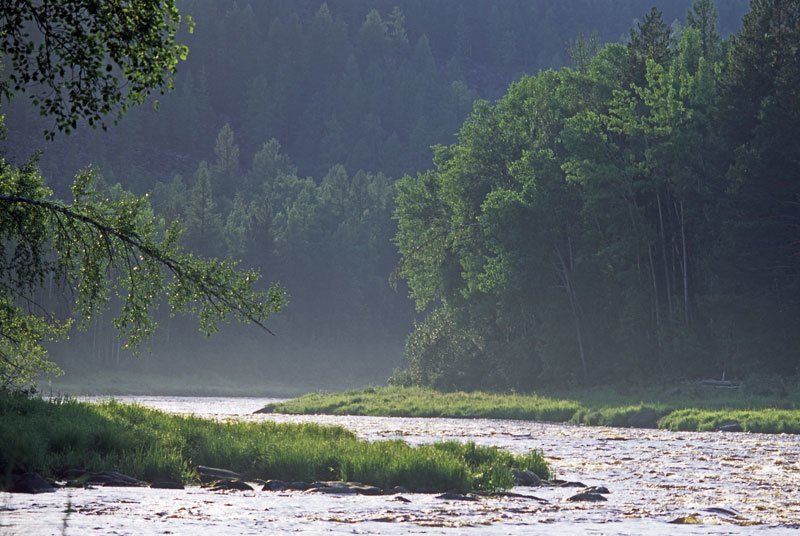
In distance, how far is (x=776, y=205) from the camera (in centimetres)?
5728

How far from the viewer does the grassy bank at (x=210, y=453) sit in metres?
23.4

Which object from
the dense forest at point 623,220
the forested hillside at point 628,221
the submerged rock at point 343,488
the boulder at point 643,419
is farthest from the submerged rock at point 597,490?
the dense forest at point 623,220

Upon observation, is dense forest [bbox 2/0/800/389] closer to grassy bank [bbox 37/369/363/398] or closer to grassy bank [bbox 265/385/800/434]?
grassy bank [bbox 265/385/800/434]

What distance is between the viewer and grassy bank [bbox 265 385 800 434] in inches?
1789

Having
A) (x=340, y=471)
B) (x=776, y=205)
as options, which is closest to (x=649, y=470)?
(x=340, y=471)

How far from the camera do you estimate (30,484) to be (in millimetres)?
20703

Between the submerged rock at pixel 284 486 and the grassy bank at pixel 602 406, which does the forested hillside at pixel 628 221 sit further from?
the submerged rock at pixel 284 486

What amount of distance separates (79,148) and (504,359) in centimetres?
11753

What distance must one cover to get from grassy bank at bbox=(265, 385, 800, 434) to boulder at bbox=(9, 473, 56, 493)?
29.3m

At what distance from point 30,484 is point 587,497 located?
33.6 ft

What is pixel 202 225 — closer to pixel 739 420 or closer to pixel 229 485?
pixel 739 420

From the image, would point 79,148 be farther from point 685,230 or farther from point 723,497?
point 723,497

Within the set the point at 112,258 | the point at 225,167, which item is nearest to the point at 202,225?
the point at 225,167

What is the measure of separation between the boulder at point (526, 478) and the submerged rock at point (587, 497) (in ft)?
9.20
